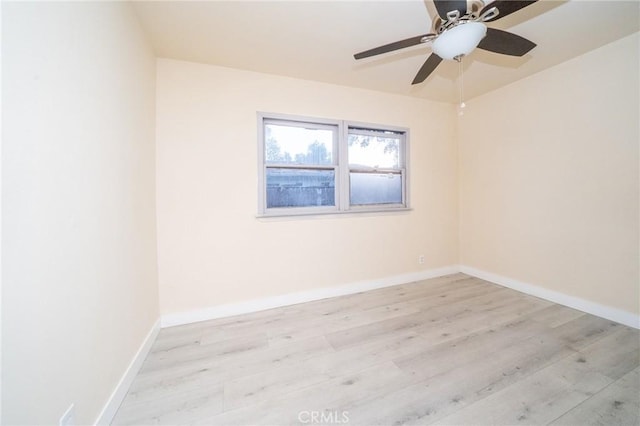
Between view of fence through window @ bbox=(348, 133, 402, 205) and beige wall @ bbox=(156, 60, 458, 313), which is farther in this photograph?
view of fence through window @ bbox=(348, 133, 402, 205)

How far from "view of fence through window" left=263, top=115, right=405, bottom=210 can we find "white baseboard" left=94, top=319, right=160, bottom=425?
157 cm

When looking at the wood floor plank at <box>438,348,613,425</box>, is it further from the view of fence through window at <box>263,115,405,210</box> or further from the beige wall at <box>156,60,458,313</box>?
the view of fence through window at <box>263,115,405,210</box>

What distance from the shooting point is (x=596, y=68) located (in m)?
2.21

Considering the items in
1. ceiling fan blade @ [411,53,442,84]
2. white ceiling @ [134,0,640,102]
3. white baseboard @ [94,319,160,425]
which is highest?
white ceiling @ [134,0,640,102]

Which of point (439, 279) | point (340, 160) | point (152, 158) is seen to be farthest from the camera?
point (439, 279)

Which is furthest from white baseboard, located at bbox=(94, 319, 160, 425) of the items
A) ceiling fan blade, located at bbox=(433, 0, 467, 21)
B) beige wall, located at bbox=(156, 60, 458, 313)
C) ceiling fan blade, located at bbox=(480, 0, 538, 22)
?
ceiling fan blade, located at bbox=(480, 0, 538, 22)

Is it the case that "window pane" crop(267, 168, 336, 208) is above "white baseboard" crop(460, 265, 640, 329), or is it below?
above

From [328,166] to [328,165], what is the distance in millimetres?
16

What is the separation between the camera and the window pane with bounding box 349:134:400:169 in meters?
2.97

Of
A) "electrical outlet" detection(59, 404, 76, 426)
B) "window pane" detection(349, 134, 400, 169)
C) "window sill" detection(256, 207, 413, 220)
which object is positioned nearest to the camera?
"electrical outlet" detection(59, 404, 76, 426)

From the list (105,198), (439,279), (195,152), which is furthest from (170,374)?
(439,279)

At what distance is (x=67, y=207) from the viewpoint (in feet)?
3.29

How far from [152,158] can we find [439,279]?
376 centimetres

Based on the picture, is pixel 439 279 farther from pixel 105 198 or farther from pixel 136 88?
pixel 136 88
